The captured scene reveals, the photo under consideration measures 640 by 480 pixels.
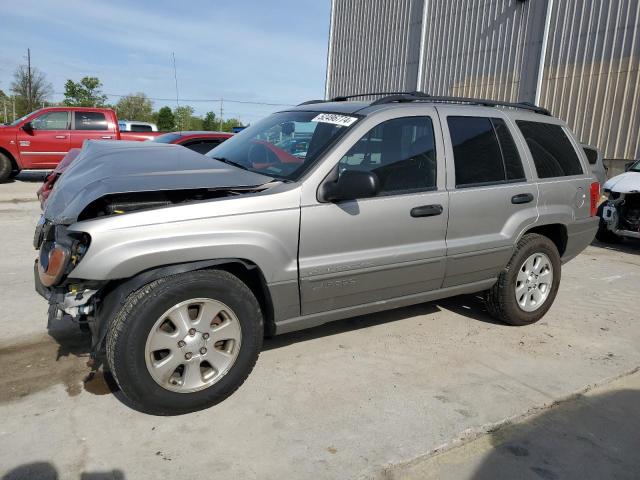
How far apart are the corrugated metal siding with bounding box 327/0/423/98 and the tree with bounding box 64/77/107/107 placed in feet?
79.2

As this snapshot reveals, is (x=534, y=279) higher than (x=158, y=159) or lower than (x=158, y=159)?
lower

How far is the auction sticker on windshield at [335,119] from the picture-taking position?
3523 mm

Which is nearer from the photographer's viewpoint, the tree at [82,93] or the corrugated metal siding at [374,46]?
the corrugated metal siding at [374,46]

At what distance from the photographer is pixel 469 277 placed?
410cm

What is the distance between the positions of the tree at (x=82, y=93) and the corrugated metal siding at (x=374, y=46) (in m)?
24.1

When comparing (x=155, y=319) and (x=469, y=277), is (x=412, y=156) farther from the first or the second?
(x=155, y=319)

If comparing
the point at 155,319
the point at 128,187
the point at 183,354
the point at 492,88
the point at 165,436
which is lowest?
the point at 165,436

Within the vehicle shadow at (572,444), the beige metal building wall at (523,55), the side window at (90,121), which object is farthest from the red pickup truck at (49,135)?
the vehicle shadow at (572,444)

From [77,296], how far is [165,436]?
0.89 meters

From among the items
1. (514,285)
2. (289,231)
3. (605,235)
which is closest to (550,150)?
(514,285)

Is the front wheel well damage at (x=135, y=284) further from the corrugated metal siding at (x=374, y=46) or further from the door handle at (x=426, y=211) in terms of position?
the corrugated metal siding at (x=374, y=46)

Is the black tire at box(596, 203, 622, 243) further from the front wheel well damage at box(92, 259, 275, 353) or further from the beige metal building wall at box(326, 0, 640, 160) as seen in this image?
the front wheel well damage at box(92, 259, 275, 353)

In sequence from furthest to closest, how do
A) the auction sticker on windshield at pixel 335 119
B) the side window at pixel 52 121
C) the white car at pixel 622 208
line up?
the side window at pixel 52 121, the white car at pixel 622 208, the auction sticker on windshield at pixel 335 119

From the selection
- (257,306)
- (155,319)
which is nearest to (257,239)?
(257,306)
